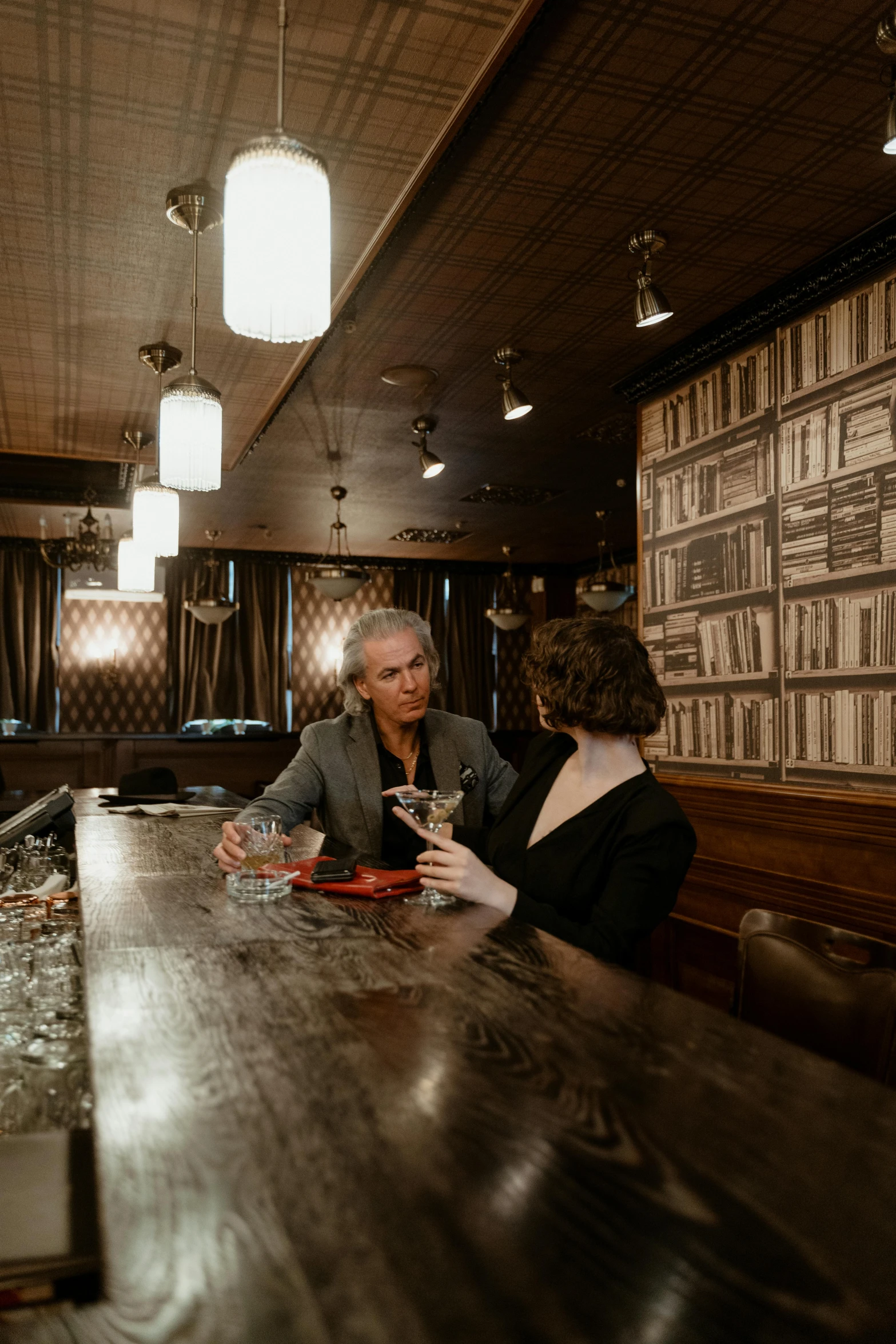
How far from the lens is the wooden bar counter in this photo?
21.7 inches

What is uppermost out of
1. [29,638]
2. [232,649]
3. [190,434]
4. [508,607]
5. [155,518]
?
[508,607]

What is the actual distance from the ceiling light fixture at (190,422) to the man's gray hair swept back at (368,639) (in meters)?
0.62

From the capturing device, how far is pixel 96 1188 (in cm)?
72

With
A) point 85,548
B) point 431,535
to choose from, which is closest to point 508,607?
point 431,535

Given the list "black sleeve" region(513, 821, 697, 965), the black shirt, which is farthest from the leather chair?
the black shirt

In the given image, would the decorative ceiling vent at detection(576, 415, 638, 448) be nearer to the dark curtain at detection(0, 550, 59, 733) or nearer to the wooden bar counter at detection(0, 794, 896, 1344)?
the wooden bar counter at detection(0, 794, 896, 1344)

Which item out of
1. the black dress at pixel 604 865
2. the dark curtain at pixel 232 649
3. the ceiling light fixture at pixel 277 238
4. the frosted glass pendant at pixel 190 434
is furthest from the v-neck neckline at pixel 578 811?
the dark curtain at pixel 232 649

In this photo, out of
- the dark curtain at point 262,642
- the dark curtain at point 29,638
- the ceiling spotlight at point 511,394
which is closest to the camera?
the ceiling spotlight at point 511,394

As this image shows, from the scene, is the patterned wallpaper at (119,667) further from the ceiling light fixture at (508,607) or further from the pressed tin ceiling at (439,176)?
the pressed tin ceiling at (439,176)

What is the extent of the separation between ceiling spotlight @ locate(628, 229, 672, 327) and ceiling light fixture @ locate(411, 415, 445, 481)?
1.99 m

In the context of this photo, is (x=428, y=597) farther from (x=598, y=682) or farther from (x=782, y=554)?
(x=598, y=682)

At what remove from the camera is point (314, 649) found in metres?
10.9

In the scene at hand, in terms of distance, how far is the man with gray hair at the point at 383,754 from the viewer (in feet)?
8.52

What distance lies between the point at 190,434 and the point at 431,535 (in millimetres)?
6655
